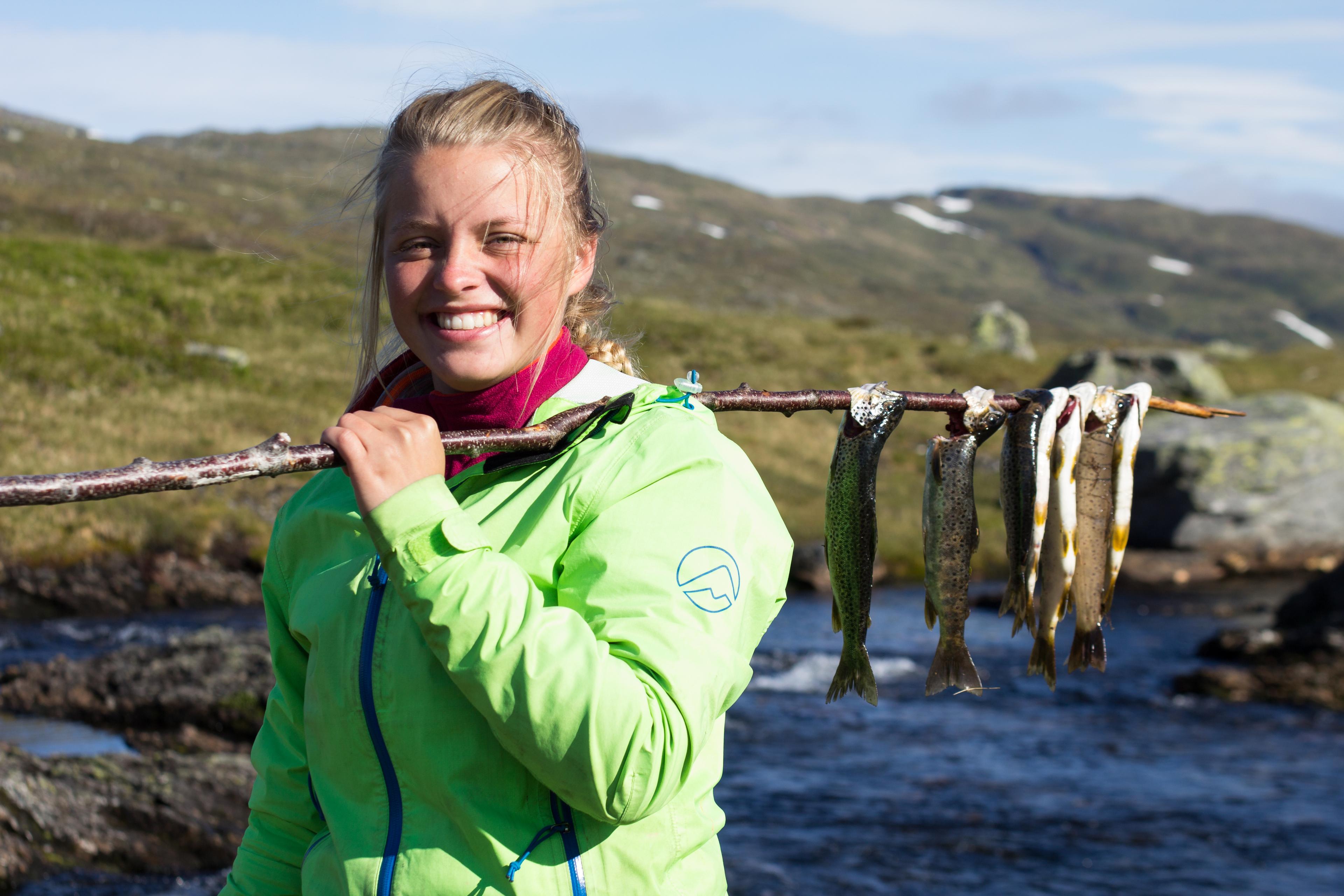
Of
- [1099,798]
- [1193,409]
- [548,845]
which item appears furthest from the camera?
[1099,798]

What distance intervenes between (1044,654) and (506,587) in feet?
6.74

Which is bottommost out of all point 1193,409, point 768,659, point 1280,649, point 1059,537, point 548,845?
point 768,659

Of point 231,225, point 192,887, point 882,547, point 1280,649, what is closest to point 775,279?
point 231,225

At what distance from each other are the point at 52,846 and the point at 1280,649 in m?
16.8

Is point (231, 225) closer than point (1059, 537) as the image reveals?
No

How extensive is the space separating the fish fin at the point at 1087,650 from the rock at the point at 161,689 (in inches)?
378

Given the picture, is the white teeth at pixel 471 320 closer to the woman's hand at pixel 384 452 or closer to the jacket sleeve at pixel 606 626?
the woman's hand at pixel 384 452

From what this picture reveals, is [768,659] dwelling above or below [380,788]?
below

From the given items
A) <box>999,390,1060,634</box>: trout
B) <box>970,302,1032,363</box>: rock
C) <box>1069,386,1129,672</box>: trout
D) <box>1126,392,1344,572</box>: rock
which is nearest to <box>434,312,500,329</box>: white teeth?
<box>999,390,1060,634</box>: trout

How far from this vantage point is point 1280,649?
Answer: 56.7ft

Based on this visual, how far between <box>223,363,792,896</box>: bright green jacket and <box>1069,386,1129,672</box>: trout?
1481mm

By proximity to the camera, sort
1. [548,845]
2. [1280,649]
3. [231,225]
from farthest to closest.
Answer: [231,225], [1280,649], [548,845]

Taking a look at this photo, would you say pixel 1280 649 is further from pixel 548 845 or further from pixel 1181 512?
pixel 548 845

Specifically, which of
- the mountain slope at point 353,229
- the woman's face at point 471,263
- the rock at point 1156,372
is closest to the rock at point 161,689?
the mountain slope at point 353,229
